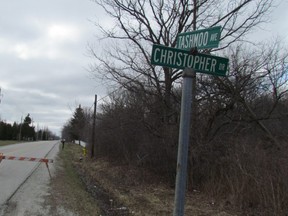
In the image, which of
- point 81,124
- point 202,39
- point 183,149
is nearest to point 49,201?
point 183,149

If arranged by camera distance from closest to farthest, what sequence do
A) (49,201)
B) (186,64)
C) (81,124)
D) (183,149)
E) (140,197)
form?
(183,149), (186,64), (49,201), (140,197), (81,124)

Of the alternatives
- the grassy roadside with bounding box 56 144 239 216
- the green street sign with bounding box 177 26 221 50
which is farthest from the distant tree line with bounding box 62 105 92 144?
the green street sign with bounding box 177 26 221 50

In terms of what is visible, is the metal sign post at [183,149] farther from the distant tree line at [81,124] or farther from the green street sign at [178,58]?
the distant tree line at [81,124]

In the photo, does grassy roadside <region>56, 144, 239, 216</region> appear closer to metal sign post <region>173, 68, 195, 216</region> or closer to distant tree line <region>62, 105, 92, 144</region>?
metal sign post <region>173, 68, 195, 216</region>

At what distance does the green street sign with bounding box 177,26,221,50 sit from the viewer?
4784 mm

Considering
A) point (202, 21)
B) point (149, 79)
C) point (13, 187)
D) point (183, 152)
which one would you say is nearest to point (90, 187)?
point (13, 187)

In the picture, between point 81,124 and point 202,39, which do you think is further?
point 81,124

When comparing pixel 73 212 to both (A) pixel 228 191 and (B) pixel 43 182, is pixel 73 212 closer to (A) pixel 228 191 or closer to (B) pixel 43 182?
(A) pixel 228 191

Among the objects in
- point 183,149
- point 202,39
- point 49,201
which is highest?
point 202,39

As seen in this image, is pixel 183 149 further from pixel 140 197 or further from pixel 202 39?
pixel 140 197

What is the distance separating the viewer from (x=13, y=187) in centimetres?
1452

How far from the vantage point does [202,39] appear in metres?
4.89

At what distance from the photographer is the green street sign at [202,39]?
4784 millimetres

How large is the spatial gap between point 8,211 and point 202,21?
12.2 meters
